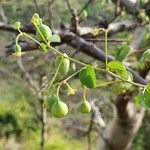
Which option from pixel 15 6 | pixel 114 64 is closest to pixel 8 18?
pixel 15 6

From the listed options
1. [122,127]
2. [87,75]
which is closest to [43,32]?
[87,75]

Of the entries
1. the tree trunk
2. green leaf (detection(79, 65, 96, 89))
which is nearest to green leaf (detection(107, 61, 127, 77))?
green leaf (detection(79, 65, 96, 89))

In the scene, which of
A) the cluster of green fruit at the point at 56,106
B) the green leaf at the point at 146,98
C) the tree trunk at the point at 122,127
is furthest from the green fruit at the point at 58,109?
the tree trunk at the point at 122,127

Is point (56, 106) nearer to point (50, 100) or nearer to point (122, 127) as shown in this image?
point (50, 100)

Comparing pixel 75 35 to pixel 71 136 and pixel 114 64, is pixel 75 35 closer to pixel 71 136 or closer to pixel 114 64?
pixel 114 64

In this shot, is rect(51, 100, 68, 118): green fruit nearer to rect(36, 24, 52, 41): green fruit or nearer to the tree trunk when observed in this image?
rect(36, 24, 52, 41): green fruit

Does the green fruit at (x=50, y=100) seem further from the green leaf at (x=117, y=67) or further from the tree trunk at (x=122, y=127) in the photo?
the tree trunk at (x=122, y=127)
